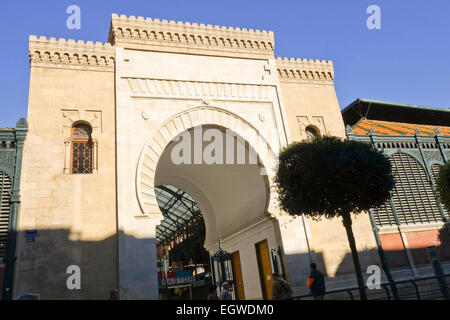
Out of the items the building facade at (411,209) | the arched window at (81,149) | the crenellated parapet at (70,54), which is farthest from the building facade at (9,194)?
the building facade at (411,209)

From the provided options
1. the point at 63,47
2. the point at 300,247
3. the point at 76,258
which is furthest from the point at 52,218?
the point at 300,247

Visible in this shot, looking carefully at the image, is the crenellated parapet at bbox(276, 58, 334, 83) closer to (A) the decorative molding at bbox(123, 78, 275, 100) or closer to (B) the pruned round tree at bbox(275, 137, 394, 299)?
(A) the decorative molding at bbox(123, 78, 275, 100)

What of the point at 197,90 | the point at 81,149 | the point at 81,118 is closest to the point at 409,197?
the point at 197,90

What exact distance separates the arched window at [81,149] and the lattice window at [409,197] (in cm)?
1024

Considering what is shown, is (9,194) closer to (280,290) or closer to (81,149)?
(81,149)

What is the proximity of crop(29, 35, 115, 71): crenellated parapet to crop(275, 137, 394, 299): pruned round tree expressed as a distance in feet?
22.9

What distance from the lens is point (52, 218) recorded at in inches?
380

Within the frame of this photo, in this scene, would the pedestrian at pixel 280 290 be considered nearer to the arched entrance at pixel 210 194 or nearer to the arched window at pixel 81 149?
the arched entrance at pixel 210 194

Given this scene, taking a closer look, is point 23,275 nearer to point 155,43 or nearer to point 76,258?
point 76,258

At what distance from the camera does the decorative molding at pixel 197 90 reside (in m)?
11.9

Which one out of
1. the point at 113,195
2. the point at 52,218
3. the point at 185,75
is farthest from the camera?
the point at 185,75

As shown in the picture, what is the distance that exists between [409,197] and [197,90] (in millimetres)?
9354

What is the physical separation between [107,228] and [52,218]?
1438 mm
